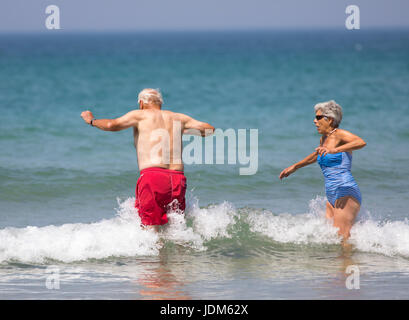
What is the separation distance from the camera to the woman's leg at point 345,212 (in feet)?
21.6

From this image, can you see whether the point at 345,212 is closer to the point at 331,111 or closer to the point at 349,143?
the point at 349,143

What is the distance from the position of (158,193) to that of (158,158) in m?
0.34

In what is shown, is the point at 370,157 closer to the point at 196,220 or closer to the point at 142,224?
the point at 196,220

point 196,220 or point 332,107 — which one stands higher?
point 332,107

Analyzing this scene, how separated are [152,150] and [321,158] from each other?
162cm

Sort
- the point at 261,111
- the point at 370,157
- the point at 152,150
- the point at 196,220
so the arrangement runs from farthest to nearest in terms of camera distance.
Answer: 1. the point at 261,111
2. the point at 370,157
3. the point at 196,220
4. the point at 152,150

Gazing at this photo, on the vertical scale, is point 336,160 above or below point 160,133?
below

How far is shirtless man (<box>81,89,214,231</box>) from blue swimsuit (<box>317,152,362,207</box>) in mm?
1154

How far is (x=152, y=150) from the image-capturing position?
6.64m

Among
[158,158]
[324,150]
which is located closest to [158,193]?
[158,158]

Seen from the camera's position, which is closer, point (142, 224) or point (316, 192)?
point (142, 224)

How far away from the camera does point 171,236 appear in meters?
6.96
